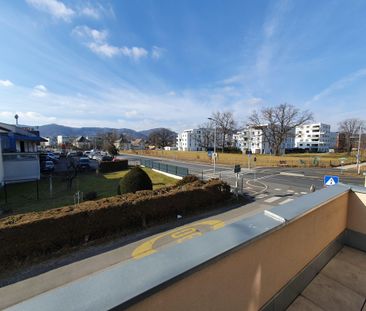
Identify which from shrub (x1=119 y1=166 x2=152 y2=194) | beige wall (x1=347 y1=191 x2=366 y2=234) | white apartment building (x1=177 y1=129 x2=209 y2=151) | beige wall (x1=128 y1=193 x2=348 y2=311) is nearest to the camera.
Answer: beige wall (x1=128 y1=193 x2=348 y2=311)

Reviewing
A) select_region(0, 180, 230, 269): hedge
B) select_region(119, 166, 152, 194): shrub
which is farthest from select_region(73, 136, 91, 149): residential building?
select_region(0, 180, 230, 269): hedge

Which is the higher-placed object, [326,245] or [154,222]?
[326,245]

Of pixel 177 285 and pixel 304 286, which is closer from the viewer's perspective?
pixel 177 285

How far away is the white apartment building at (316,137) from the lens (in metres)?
105

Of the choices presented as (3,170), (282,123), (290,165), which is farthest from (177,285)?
(282,123)

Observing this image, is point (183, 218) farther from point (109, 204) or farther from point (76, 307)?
point (76, 307)

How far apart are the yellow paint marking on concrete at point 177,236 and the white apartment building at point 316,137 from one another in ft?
354

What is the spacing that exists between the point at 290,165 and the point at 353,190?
38.1 metres

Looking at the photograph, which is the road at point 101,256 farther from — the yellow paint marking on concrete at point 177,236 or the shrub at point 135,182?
the shrub at point 135,182

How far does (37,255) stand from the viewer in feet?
23.9

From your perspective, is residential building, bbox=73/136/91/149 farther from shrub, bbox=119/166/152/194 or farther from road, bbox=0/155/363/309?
road, bbox=0/155/363/309

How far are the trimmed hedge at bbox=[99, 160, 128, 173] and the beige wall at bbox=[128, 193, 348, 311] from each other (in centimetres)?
3000

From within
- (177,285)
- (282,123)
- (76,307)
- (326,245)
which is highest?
(282,123)

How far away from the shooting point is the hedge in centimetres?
700
